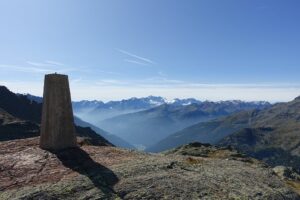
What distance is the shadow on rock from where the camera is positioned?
28.9 meters

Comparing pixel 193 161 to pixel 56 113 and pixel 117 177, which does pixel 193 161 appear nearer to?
pixel 117 177

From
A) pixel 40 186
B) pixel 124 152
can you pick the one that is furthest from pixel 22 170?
pixel 124 152

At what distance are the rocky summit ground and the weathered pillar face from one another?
1.23 m

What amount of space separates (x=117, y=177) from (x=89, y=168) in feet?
8.98

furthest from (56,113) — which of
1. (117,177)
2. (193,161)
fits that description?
(193,161)

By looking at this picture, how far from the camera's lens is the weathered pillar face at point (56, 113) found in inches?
1369

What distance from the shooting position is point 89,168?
103 feet

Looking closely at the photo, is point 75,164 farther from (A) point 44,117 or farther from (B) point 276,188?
(B) point 276,188

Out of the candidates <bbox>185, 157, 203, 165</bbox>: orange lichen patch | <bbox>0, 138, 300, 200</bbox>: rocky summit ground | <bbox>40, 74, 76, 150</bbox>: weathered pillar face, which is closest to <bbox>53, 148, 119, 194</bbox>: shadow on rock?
<bbox>0, 138, 300, 200</bbox>: rocky summit ground

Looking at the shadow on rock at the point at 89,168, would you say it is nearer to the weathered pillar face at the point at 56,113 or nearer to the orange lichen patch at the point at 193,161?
the weathered pillar face at the point at 56,113

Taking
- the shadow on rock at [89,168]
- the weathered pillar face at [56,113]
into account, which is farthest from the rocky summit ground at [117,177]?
the weathered pillar face at [56,113]

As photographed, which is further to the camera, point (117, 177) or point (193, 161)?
point (193, 161)

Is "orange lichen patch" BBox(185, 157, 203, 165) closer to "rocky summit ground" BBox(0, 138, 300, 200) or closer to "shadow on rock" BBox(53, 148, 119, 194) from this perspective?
"rocky summit ground" BBox(0, 138, 300, 200)

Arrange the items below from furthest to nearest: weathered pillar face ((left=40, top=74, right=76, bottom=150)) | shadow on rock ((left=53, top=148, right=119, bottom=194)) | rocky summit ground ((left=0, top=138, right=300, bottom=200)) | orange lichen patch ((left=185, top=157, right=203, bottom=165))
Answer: orange lichen patch ((left=185, top=157, right=203, bottom=165)) → weathered pillar face ((left=40, top=74, right=76, bottom=150)) → shadow on rock ((left=53, top=148, right=119, bottom=194)) → rocky summit ground ((left=0, top=138, right=300, bottom=200))
